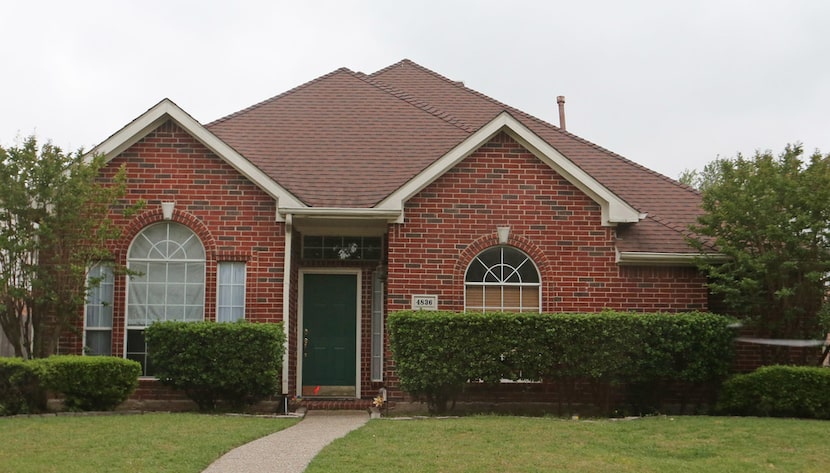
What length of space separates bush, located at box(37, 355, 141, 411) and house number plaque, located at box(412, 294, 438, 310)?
4544 millimetres


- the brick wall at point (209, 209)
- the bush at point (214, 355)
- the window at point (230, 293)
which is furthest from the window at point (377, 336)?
the bush at point (214, 355)

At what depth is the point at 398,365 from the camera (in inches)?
614

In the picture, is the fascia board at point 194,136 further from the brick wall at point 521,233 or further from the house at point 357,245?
the brick wall at point 521,233

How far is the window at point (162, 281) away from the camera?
664 inches

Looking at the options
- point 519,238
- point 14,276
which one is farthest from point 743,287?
point 14,276

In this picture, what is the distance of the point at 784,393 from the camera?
589 inches

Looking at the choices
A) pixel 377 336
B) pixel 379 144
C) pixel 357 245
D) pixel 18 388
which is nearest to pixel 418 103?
pixel 379 144

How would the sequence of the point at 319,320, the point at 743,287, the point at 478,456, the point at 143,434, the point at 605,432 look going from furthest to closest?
the point at 319,320 < the point at 743,287 < the point at 605,432 < the point at 143,434 < the point at 478,456

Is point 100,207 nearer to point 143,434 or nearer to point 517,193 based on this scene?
point 143,434

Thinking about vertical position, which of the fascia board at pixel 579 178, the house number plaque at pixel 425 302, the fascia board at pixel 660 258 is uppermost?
the fascia board at pixel 579 178

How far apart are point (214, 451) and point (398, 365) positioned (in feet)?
15.9

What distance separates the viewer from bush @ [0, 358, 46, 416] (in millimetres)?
14305

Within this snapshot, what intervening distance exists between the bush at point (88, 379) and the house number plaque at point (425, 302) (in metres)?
Result: 4.54

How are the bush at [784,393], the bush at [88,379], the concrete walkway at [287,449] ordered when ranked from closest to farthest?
the concrete walkway at [287,449], the bush at [88,379], the bush at [784,393]
